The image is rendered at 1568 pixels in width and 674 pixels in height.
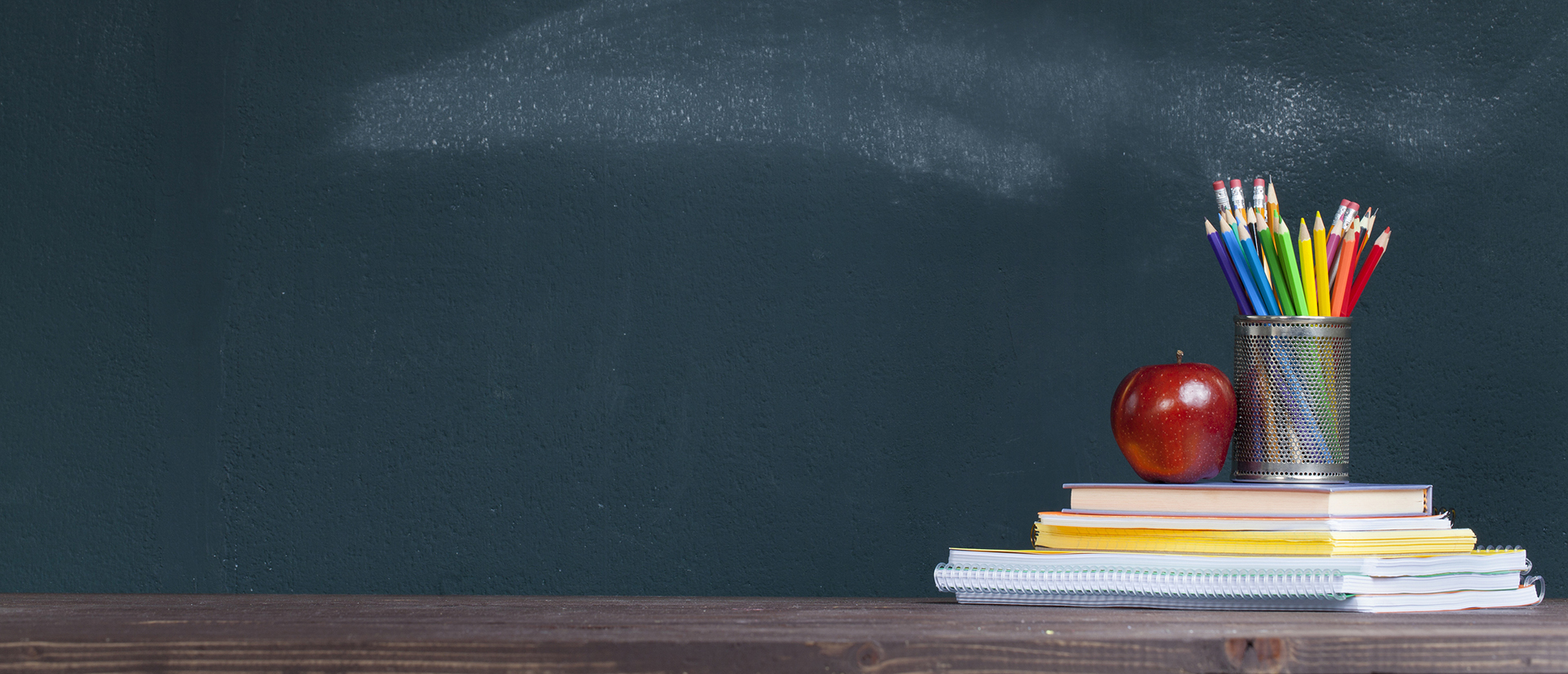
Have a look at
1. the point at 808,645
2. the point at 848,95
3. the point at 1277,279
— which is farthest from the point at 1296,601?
the point at 848,95

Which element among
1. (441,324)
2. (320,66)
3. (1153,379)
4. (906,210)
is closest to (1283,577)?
(1153,379)

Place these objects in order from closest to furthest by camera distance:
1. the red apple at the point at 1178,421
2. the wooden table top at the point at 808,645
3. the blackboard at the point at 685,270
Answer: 1. the wooden table top at the point at 808,645
2. the red apple at the point at 1178,421
3. the blackboard at the point at 685,270

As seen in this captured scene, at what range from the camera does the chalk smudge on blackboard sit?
4.21 ft

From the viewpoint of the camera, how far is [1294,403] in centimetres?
100

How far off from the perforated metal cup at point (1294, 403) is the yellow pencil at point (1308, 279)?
2 centimetres

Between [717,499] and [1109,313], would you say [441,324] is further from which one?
[1109,313]

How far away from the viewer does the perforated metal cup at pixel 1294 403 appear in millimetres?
999

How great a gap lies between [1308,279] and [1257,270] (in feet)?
0.15

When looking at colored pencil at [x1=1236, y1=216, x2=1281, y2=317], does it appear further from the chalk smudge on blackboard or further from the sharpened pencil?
the chalk smudge on blackboard

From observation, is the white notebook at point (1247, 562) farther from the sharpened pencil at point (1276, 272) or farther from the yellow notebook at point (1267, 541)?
the sharpened pencil at point (1276, 272)

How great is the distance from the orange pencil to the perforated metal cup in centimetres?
2

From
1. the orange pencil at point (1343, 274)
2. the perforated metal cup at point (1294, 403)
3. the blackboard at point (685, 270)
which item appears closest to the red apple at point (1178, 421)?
the perforated metal cup at point (1294, 403)

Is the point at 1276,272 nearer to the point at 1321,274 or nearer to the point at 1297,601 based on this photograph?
the point at 1321,274

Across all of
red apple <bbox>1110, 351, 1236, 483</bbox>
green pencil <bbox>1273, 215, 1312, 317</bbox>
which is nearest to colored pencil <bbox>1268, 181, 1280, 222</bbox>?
green pencil <bbox>1273, 215, 1312, 317</bbox>
